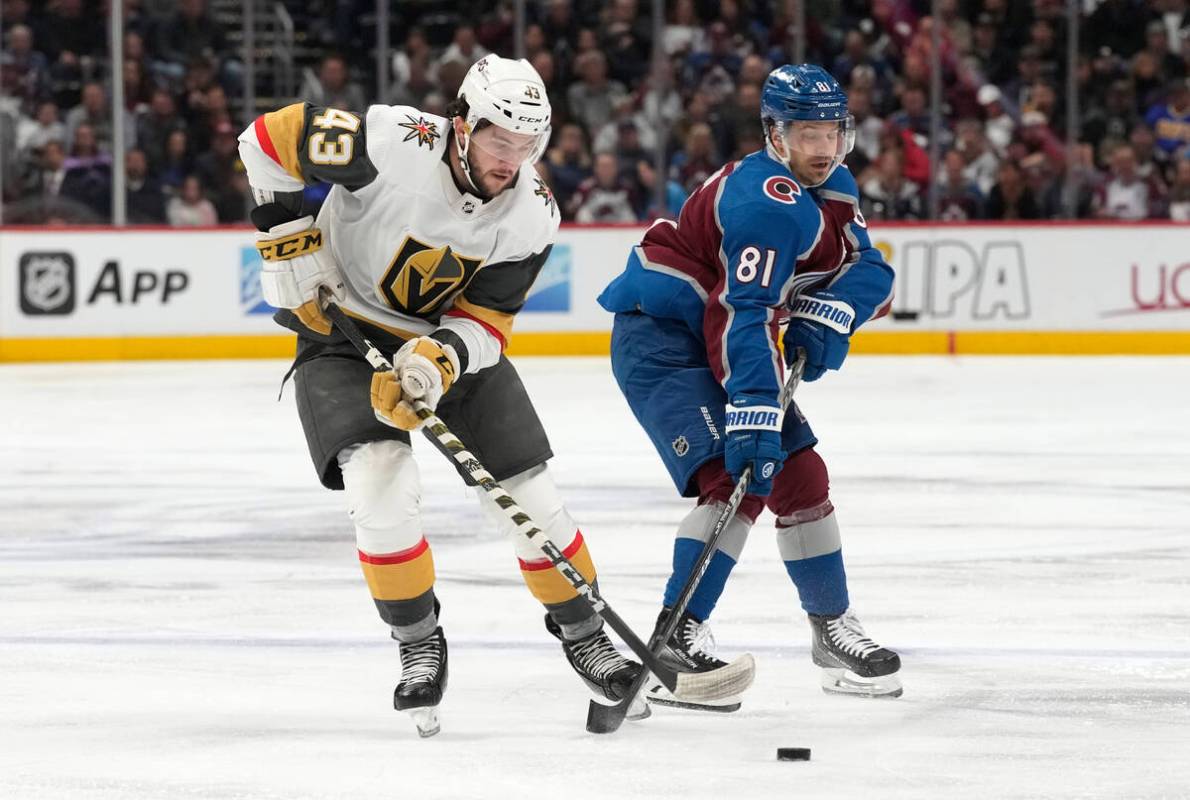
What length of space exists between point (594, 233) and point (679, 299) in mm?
6944

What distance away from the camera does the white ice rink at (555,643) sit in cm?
298

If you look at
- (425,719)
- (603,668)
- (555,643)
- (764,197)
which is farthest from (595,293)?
(425,719)

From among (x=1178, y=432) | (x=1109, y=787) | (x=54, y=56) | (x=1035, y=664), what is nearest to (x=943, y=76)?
(x=1178, y=432)

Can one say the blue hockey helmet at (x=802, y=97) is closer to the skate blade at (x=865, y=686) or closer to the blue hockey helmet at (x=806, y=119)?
the blue hockey helmet at (x=806, y=119)

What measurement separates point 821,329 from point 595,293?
6.91 metres

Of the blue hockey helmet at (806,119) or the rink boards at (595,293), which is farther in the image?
the rink boards at (595,293)

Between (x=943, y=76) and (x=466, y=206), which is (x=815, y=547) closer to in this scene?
(x=466, y=206)

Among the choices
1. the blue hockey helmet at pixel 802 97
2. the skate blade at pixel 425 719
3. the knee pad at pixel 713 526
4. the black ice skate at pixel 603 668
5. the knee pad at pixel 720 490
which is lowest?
the skate blade at pixel 425 719

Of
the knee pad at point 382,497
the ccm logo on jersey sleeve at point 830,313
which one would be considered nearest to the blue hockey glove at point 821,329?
the ccm logo on jersey sleeve at point 830,313

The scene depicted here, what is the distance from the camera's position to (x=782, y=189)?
335cm

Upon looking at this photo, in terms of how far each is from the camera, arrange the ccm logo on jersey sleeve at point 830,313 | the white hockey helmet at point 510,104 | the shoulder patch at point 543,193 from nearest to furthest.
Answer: the white hockey helmet at point 510,104, the shoulder patch at point 543,193, the ccm logo on jersey sleeve at point 830,313

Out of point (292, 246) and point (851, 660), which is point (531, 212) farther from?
point (851, 660)

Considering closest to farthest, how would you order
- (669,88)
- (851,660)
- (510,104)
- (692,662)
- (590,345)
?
(510,104) → (692,662) → (851,660) → (590,345) → (669,88)

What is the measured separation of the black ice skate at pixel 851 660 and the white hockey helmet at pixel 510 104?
1.07 m
